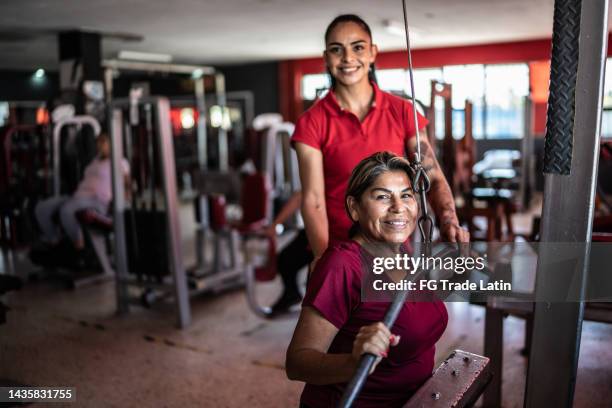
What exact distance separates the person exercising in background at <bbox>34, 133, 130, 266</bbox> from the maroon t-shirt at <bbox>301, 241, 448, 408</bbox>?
4.13 metres

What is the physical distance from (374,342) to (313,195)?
99cm

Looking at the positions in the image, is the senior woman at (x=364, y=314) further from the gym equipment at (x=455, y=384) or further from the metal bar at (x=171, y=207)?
the metal bar at (x=171, y=207)

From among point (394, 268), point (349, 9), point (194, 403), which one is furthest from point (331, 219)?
point (349, 9)

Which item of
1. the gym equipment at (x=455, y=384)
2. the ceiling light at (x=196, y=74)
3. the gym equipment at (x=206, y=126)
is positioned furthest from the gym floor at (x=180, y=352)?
the ceiling light at (x=196, y=74)

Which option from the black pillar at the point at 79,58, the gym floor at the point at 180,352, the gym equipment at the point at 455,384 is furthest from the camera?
the black pillar at the point at 79,58

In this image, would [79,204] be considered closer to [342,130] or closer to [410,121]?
[342,130]

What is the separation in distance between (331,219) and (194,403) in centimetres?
129

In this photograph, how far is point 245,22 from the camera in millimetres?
8258

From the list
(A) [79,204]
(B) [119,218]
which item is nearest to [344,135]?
(B) [119,218]

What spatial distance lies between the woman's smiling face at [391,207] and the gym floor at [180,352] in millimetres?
1463

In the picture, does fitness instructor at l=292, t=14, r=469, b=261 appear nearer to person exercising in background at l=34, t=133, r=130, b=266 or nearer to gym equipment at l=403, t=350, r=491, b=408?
gym equipment at l=403, t=350, r=491, b=408

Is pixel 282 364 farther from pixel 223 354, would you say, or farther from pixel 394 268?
pixel 394 268

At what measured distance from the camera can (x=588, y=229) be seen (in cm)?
121

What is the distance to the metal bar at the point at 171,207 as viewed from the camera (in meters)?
3.71
